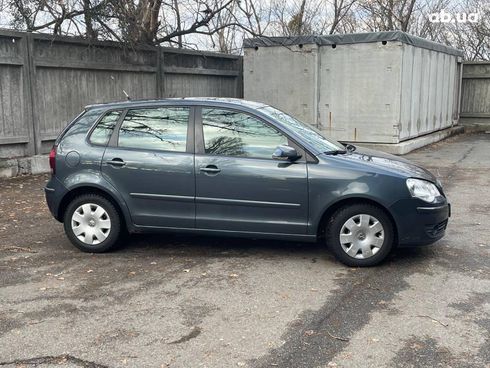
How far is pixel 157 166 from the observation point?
5.71m

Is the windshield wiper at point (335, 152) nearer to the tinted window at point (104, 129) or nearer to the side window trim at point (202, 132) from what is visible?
the side window trim at point (202, 132)

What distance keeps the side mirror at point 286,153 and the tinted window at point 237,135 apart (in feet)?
0.42

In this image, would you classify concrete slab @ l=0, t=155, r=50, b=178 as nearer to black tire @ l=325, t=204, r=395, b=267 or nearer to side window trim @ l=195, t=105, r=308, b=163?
side window trim @ l=195, t=105, r=308, b=163

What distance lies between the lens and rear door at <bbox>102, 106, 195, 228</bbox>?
570 cm

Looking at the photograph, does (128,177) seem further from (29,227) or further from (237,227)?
(29,227)

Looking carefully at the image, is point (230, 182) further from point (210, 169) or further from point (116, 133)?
point (116, 133)

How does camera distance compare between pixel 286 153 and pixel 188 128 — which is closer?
pixel 286 153

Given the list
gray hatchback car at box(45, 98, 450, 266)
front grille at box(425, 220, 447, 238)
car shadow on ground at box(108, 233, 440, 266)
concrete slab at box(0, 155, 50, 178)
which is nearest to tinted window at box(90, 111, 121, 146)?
gray hatchback car at box(45, 98, 450, 266)

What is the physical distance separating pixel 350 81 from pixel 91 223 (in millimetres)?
9482

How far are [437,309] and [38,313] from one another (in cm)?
319

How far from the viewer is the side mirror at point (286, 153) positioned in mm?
5359

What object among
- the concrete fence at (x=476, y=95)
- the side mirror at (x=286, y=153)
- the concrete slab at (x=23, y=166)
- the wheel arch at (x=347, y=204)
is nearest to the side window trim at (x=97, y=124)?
the side mirror at (x=286, y=153)

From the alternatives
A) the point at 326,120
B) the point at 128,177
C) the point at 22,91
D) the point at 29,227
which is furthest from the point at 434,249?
the point at 326,120

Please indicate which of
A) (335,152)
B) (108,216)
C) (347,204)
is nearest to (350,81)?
(335,152)
